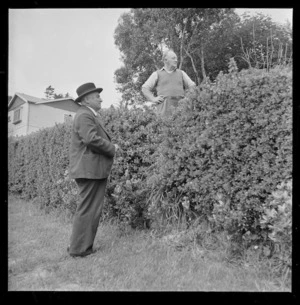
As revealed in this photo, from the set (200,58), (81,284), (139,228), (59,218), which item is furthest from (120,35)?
(81,284)

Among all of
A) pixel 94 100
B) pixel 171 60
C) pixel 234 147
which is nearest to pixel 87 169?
pixel 94 100

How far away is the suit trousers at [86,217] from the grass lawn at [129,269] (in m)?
0.15

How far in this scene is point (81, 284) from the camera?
3084mm

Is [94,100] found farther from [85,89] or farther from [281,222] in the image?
[281,222]

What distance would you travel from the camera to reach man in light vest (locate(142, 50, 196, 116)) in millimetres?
5078

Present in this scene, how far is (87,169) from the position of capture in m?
3.76

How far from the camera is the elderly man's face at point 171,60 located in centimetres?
506

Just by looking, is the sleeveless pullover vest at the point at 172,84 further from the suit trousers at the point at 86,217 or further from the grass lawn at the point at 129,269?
the grass lawn at the point at 129,269

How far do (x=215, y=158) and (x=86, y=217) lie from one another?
170 centimetres

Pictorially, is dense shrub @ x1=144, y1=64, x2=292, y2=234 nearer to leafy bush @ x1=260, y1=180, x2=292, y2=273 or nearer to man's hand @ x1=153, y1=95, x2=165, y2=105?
leafy bush @ x1=260, y1=180, x2=292, y2=273

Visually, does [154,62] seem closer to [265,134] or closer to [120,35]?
[120,35]

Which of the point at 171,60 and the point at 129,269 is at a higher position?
the point at 171,60

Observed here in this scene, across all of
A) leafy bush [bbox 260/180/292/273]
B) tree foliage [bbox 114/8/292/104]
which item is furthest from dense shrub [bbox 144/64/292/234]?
tree foliage [bbox 114/8/292/104]

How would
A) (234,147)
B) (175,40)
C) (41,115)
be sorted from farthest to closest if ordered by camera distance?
(175,40) → (41,115) → (234,147)
